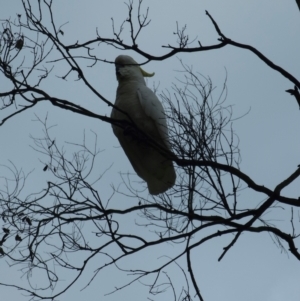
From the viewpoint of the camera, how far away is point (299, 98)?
274cm

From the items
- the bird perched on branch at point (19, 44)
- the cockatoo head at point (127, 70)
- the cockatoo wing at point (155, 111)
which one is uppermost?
the cockatoo head at point (127, 70)

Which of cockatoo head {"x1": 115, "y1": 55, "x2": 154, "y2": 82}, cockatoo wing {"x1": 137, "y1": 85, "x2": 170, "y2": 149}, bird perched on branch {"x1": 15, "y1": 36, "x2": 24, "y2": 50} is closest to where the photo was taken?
bird perched on branch {"x1": 15, "y1": 36, "x2": 24, "y2": 50}

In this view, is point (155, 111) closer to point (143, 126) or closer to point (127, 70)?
point (143, 126)

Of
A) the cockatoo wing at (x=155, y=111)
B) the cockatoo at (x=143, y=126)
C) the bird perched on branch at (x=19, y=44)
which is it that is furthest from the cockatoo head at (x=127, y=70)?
the bird perched on branch at (x=19, y=44)

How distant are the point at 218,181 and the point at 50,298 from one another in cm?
138

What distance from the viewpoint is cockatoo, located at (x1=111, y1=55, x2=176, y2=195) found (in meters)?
4.22

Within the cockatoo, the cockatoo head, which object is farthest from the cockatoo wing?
the cockatoo head

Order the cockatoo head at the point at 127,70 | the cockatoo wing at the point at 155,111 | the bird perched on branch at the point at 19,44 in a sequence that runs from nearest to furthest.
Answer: the bird perched on branch at the point at 19,44 < the cockatoo wing at the point at 155,111 < the cockatoo head at the point at 127,70

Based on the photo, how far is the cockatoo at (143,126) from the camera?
13.8 ft

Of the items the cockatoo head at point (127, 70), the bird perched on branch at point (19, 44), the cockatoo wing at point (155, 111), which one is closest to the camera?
the bird perched on branch at point (19, 44)

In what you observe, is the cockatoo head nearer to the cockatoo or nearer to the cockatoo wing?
the cockatoo

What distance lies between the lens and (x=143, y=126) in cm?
432

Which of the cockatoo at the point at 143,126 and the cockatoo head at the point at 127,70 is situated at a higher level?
the cockatoo head at the point at 127,70

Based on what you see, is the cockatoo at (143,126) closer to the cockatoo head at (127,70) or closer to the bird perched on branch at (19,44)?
the cockatoo head at (127,70)
